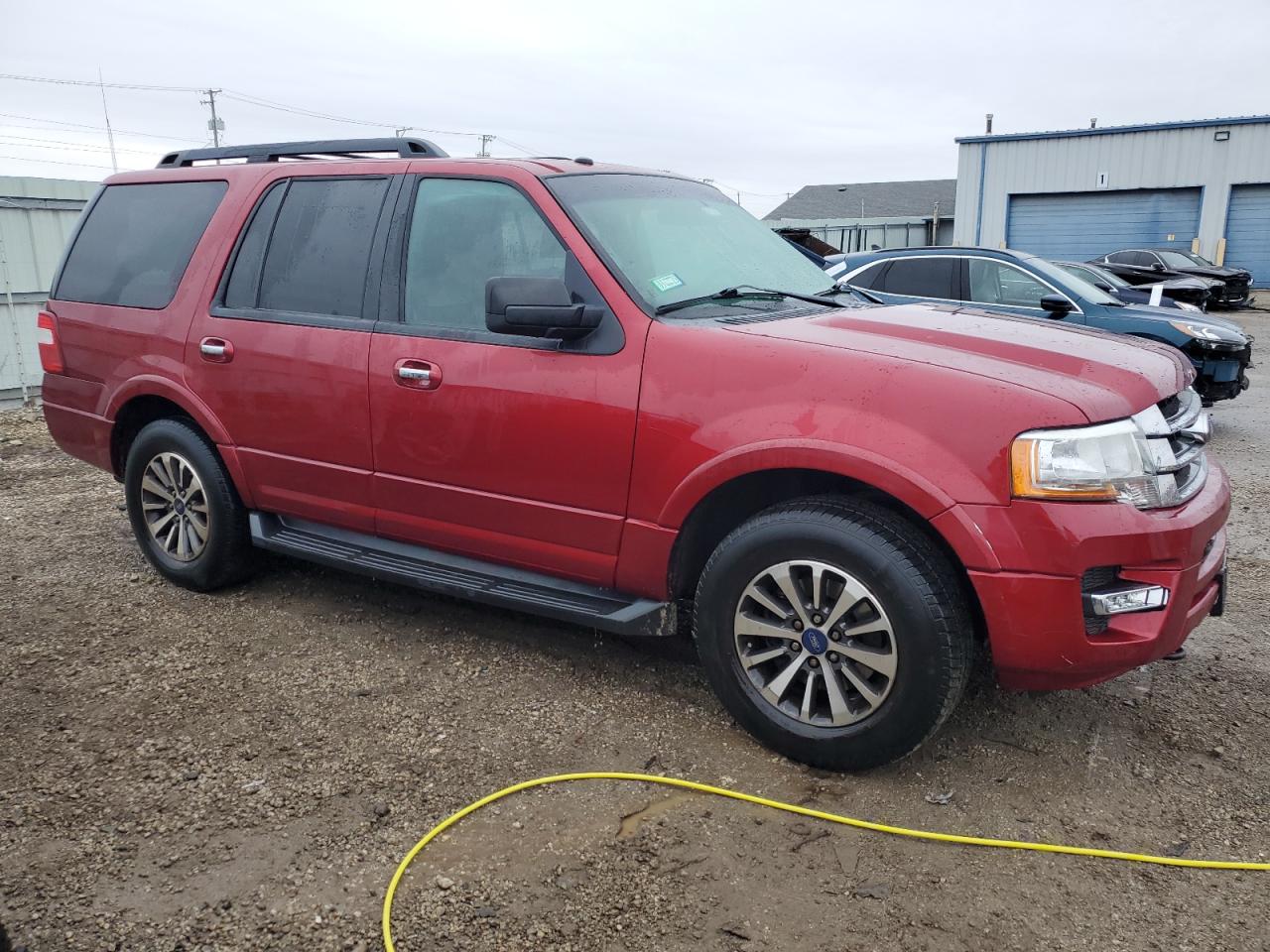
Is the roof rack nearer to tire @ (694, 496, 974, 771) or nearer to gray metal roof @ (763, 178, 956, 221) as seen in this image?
tire @ (694, 496, 974, 771)

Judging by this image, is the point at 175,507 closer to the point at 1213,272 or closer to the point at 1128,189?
the point at 1213,272

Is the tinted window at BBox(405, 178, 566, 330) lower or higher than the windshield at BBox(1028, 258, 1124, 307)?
higher

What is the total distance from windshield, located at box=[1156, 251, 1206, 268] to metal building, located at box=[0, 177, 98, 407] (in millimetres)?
19968

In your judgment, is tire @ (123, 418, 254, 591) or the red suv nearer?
the red suv

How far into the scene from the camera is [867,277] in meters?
9.52

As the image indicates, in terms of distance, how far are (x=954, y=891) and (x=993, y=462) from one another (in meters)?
1.14

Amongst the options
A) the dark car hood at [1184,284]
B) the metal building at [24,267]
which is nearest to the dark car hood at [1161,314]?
the dark car hood at [1184,284]

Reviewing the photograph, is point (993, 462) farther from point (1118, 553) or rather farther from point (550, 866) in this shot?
point (550, 866)

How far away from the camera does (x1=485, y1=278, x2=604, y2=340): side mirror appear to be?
3.24m

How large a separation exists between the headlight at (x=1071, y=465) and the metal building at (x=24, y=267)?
35.2ft

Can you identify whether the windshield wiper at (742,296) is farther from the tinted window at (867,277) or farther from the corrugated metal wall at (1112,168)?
the corrugated metal wall at (1112,168)

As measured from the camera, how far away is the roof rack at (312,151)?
413cm

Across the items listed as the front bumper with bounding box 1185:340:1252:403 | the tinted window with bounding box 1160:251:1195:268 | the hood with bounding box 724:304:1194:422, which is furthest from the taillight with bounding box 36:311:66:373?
the tinted window with bounding box 1160:251:1195:268

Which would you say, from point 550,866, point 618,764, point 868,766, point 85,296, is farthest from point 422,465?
point 85,296
